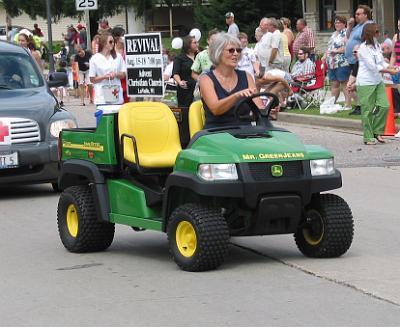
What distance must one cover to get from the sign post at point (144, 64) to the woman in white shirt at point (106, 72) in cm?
117

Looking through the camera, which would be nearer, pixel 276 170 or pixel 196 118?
pixel 276 170

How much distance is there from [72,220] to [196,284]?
2039 mm

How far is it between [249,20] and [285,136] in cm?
4635

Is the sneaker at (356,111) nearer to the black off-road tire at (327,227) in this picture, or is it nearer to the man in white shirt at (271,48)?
the man in white shirt at (271,48)

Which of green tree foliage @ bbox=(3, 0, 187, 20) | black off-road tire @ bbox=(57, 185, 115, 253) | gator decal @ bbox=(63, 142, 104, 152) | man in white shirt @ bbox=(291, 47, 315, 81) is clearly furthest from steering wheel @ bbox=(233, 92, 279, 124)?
green tree foliage @ bbox=(3, 0, 187, 20)

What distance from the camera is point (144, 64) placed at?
18.0 m

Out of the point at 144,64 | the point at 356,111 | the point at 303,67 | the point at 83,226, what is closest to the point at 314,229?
the point at 83,226

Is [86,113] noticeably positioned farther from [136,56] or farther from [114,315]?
[114,315]

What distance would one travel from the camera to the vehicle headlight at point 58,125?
13.3m

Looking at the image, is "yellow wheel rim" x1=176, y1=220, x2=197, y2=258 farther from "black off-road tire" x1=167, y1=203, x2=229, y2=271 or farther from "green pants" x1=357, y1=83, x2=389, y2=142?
"green pants" x1=357, y1=83, x2=389, y2=142

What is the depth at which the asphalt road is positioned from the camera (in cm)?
691

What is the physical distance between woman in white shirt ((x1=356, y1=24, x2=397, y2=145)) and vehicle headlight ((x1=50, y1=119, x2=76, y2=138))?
5.12 meters

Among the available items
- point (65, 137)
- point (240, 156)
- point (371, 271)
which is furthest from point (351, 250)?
point (65, 137)

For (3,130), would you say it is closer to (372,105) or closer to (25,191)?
(25,191)
